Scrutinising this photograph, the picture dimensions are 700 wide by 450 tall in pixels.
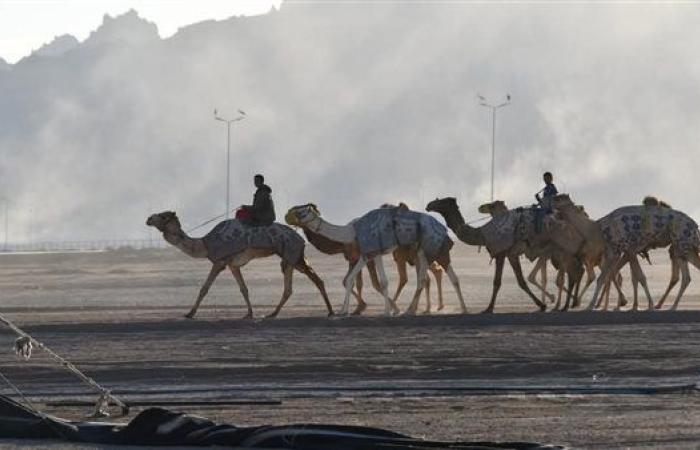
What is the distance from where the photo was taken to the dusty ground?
1667cm

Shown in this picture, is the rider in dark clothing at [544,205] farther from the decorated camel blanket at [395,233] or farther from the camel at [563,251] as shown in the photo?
the decorated camel blanket at [395,233]

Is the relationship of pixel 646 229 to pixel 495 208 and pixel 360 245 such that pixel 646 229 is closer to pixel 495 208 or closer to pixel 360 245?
pixel 495 208

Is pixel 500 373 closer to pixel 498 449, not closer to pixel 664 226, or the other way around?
pixel 498 449

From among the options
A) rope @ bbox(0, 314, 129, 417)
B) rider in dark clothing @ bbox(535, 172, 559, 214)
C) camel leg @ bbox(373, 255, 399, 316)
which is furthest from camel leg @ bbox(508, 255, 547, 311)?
rope @ bbox(0, 314, 129, 417)

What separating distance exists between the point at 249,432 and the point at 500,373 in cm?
741

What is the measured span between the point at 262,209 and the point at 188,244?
1887mm

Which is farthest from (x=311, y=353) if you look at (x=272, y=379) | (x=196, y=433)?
(x=196, y=433)

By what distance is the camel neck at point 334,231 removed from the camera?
35906 mm

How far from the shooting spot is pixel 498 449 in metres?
14.1

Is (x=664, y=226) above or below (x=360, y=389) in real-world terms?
above

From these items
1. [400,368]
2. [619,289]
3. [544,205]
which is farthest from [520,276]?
[400,368]

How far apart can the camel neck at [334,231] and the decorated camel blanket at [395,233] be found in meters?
0.46

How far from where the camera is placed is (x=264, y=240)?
35.4 metres

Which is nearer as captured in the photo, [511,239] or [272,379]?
[272,379]
